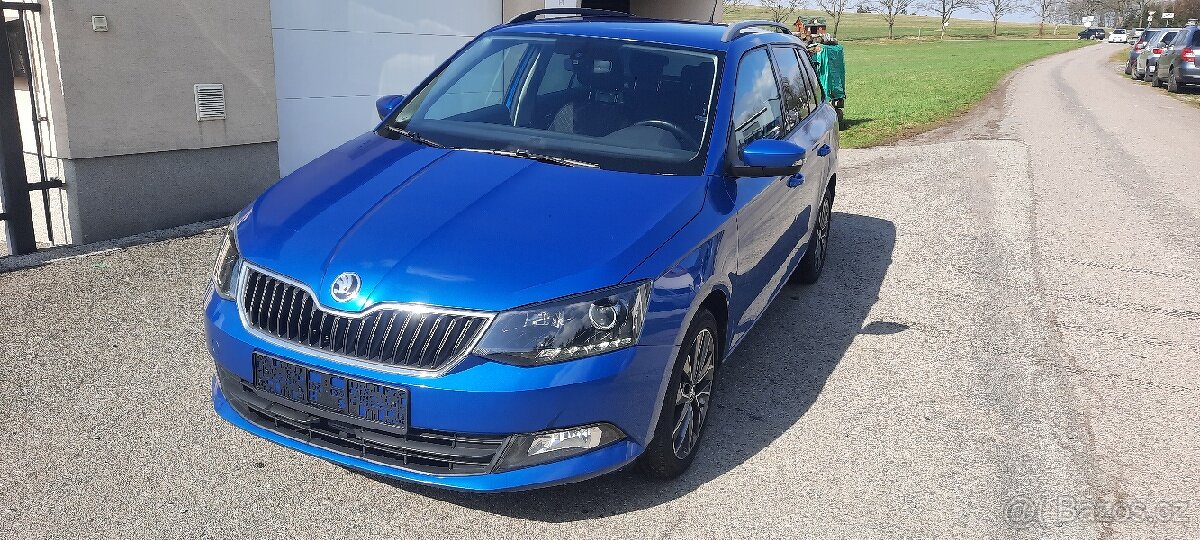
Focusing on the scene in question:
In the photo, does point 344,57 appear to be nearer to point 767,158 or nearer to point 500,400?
point 767,158

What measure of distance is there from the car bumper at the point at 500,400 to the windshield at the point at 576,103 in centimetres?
112

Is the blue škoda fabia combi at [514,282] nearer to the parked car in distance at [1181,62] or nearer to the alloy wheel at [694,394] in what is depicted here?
the alloy wheel at [694,394]

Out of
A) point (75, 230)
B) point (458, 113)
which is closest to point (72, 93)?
point (75, 230)

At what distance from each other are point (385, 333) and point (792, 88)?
359 centimetres

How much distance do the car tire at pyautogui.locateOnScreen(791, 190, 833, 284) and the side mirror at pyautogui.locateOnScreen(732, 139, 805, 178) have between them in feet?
6.50

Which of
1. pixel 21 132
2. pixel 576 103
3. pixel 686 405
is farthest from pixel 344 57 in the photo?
pixel 686 405

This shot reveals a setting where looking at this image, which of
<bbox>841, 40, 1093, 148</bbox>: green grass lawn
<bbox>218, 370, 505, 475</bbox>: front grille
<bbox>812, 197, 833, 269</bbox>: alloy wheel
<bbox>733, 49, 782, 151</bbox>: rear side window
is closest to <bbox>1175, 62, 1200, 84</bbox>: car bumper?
<bbox>841, 40, 1093, 148</bbox>: green grass lawn

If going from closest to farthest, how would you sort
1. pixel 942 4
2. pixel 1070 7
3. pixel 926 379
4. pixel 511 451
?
→ pixel 511 451, pixel 926 379, pixel 942 4, pixel 1070 7

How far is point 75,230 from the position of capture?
696cm

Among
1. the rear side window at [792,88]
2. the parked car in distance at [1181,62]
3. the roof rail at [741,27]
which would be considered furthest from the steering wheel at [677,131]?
the parked car in distance at [1181,62]

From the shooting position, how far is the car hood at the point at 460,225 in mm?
3170

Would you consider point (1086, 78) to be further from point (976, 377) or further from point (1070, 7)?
point (1070, 7)

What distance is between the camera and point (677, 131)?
14.3ft

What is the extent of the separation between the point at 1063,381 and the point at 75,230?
261 inches
